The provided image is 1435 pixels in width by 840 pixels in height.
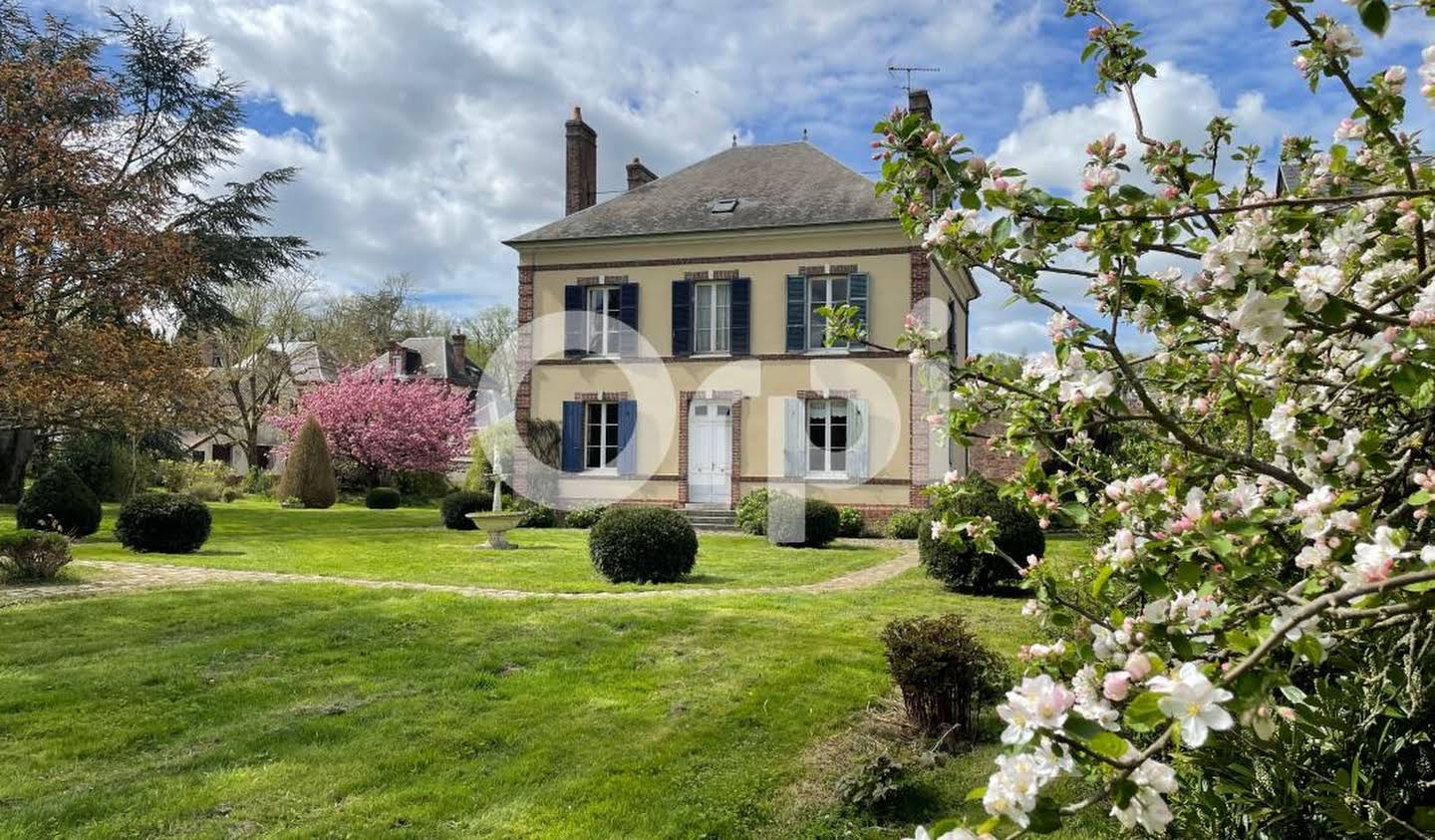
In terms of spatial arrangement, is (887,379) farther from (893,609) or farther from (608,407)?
(893,609)

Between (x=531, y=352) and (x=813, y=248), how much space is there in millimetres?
6686

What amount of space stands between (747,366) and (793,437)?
176cm

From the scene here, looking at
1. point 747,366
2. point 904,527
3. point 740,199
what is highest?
point 740,199

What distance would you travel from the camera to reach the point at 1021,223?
2.14 m

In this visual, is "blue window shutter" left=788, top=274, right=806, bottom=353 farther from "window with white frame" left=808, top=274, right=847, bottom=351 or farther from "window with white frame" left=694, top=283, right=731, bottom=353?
"window with white frame" left=694, top=283, right=731, bottom=353

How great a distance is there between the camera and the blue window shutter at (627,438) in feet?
65.6

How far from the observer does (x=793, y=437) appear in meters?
19.0

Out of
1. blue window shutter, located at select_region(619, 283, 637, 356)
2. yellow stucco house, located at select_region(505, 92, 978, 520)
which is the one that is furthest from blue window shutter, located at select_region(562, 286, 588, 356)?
blue window shutter, located at select_region(619, 283, 637, 356)

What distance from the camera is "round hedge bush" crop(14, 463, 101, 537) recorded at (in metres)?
13.9

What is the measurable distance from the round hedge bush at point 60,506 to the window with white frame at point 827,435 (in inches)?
492

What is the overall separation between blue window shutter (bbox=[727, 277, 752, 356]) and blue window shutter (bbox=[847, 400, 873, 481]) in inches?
102

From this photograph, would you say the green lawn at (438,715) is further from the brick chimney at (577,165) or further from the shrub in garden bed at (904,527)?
the brick chimney at (577,165)

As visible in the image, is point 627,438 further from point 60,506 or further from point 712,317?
point 60,506

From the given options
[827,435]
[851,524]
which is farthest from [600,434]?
[851,524]
